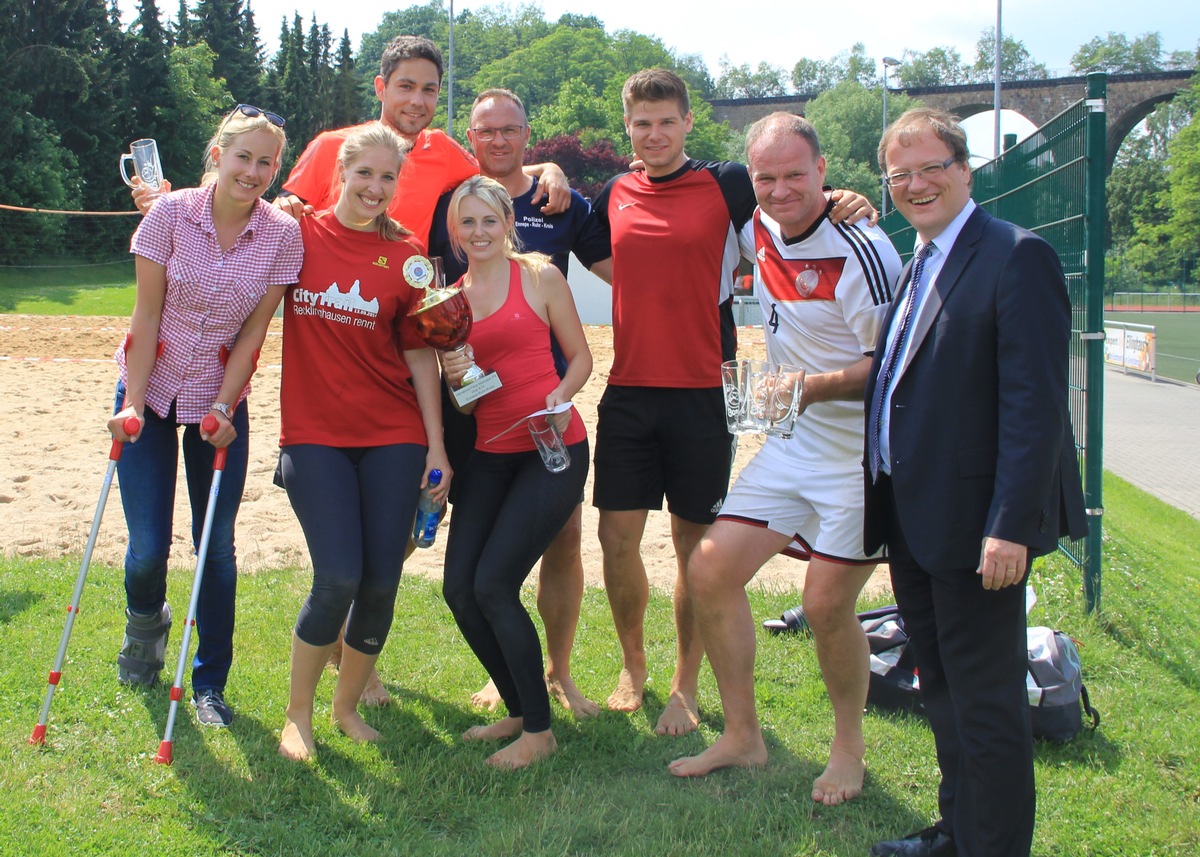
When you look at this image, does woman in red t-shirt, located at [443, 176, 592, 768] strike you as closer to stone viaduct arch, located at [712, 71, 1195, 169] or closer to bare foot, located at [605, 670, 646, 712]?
bare foot, located at [605, 670, 646, 712]

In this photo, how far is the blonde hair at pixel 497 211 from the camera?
4.18 meters

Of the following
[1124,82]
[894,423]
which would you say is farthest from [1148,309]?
[894,423]

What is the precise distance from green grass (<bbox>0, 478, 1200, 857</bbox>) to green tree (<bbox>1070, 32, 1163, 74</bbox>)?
12774 centimetres

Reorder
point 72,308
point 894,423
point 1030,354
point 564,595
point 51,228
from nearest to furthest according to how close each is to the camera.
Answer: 1. point 1030,354
2. point 894,423
3. point 564,595
4. point 72,308
5. point 51,228

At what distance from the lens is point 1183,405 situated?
17.5 metres

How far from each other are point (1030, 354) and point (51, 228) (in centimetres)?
4305

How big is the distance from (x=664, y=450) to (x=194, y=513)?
6.58 feet

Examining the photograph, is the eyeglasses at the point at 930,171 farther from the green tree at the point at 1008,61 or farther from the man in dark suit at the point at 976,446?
the green tree at the point at 1008,61

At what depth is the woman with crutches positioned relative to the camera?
400cm

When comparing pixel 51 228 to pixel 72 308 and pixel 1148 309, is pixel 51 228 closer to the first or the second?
pixel 72 308

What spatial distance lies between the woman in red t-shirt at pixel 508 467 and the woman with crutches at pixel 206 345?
2.45ft

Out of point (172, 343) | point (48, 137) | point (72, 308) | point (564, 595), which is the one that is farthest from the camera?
point (48, 137)

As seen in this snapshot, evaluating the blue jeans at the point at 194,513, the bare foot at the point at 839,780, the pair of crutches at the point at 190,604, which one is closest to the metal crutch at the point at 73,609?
the pair of crutches at the point at 190,604

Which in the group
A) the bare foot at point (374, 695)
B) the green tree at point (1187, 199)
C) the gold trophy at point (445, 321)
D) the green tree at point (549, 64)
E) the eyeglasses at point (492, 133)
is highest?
the green tree at point (549, 64)
